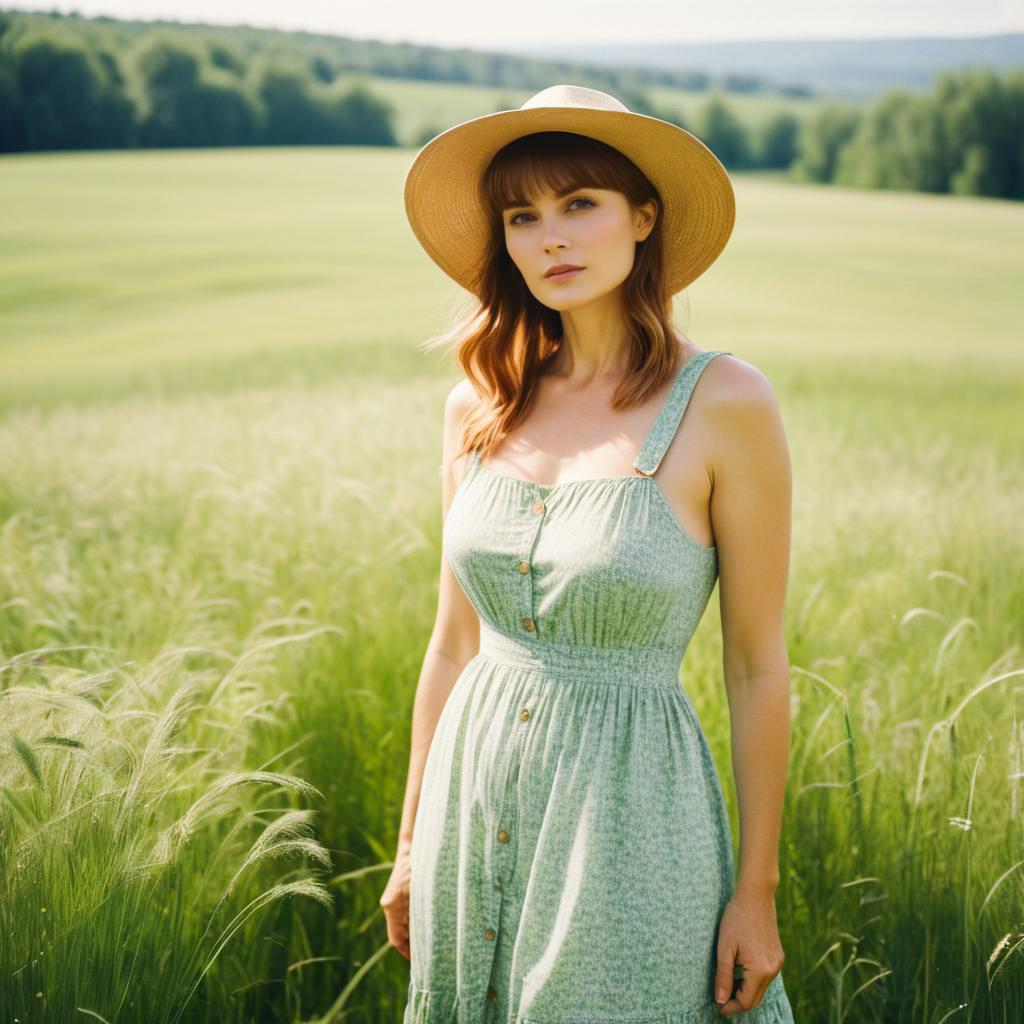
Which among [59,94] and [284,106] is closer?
[59,94]

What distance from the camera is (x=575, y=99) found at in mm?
1640

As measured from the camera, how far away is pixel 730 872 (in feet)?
5.19

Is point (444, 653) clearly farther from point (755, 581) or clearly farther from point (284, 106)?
point (284, 106)

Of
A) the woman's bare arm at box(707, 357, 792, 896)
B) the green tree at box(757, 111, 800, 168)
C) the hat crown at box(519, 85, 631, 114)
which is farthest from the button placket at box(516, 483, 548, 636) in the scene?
the green tree at box(757, 111, 800, 168)

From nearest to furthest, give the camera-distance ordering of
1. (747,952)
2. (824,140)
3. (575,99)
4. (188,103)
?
(747,952)
(575,99)
(188,103)
(824,140)

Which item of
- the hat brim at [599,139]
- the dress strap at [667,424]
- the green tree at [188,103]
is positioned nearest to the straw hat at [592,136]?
the hat brim at [599,139]

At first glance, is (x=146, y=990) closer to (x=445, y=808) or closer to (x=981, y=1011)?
(x=445, y=808)

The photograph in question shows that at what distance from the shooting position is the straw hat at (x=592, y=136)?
1635 mm

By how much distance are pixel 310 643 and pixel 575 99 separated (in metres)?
1.66

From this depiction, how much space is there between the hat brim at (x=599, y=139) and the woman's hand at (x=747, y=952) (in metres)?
1.05

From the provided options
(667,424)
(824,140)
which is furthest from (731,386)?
(824,140)

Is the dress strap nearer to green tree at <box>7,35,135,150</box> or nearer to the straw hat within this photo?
the straw hat

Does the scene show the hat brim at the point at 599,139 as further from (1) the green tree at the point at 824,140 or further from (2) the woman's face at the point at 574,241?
(1) the green tree at the point at 824,140

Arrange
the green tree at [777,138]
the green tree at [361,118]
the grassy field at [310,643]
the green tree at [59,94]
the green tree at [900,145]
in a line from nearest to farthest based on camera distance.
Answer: the grassy field at [310,643] < the green tree at [59,94] < the green tree at [361,118] < the green tree at [900,145] < the green tree at [777,138]
